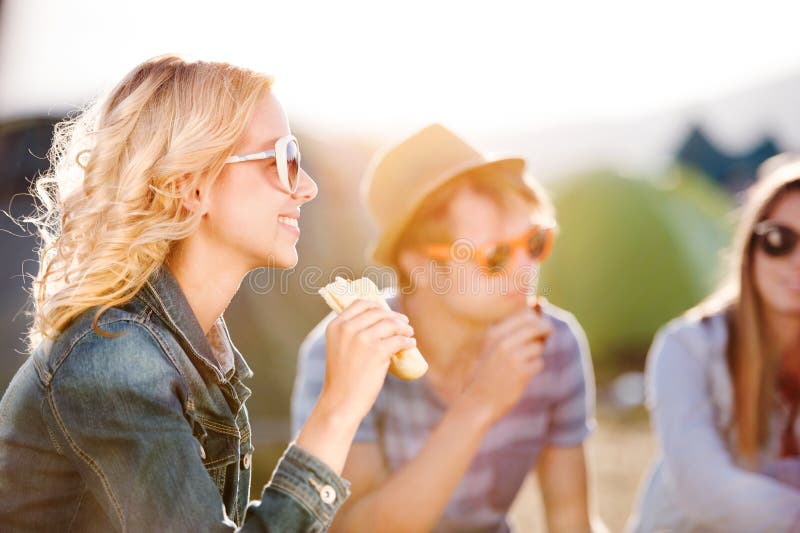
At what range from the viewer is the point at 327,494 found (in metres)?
1.61

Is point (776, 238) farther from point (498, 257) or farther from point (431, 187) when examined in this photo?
point (431, 187)

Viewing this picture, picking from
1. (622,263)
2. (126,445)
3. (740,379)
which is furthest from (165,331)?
(622,263)

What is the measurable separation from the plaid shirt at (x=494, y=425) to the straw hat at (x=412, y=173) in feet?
1.04

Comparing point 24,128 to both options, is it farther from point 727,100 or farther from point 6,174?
point 727,100

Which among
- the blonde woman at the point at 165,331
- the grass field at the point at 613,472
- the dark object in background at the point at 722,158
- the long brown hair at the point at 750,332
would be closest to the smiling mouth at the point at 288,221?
the blonde woman at the point at 165,331

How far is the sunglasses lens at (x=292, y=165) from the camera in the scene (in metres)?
1.95

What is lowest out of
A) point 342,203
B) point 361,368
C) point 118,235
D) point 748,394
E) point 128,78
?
point 342,203

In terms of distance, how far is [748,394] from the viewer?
3.03 meters

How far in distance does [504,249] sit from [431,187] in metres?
0.36

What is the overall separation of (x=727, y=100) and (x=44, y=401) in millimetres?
18806

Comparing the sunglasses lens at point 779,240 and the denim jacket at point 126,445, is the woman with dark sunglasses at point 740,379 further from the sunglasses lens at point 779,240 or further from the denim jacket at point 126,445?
the denim jacket at point 126,445

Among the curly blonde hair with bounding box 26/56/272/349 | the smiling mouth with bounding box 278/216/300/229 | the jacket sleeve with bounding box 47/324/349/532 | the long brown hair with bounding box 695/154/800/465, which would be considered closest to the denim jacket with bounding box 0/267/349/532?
the jacket sleeve with bounding box 47/324/349/532

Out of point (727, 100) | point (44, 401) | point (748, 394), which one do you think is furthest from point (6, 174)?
point (727, 100)

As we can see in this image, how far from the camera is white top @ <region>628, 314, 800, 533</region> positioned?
2701 millimetres
